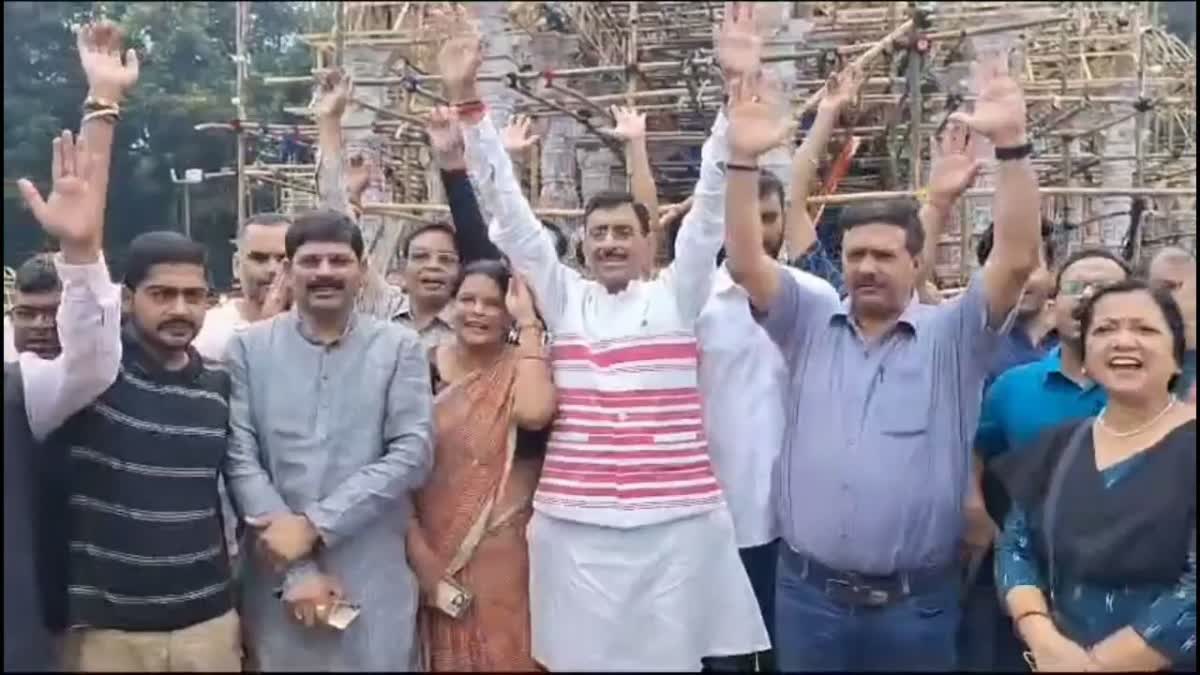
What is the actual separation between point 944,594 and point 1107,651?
0.54m

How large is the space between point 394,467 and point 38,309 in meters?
1.30

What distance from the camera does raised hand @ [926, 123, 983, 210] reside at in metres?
3.78

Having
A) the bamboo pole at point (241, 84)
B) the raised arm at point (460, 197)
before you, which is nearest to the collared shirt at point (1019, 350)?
the raised arm at point (460, 197)

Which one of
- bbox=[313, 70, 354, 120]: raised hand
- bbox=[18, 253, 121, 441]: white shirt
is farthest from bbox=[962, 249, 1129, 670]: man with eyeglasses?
bbox=[313, 70, 354, 120]: raised hand

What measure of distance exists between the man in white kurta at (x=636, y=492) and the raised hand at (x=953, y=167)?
0.71m

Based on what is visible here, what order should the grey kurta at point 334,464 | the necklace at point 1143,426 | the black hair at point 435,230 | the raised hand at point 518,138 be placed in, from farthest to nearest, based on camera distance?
the raised hand at point 518,138 → the black hair at point 435,230 → the grey kurta at point 334,464 → the necklace at point 1143,426

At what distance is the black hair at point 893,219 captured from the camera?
3359 mm

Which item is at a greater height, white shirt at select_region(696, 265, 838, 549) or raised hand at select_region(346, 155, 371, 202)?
raised hand at select_region(346, 155, 371, 202)

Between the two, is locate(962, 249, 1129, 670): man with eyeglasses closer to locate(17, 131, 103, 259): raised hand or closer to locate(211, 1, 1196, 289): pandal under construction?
locate(17, 131, 103, 259): raised hand

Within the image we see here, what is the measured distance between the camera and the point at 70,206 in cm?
288

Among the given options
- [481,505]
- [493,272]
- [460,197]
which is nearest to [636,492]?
[481,505]

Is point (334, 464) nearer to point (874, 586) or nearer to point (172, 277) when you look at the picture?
point (172, 277)

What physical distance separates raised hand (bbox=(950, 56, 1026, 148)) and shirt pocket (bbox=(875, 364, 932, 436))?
57cm

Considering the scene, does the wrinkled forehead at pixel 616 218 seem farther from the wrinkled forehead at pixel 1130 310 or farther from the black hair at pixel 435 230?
the wrinkled forehead at pixel 1130 310
